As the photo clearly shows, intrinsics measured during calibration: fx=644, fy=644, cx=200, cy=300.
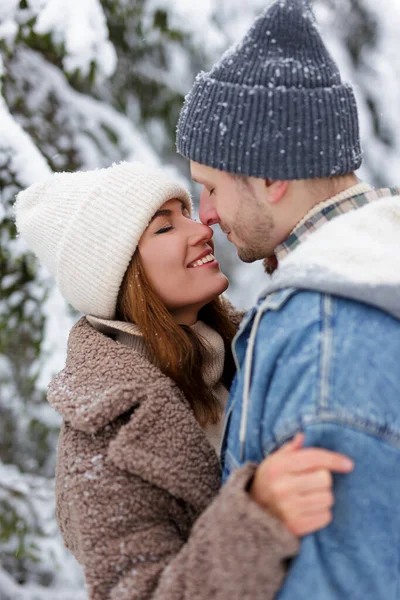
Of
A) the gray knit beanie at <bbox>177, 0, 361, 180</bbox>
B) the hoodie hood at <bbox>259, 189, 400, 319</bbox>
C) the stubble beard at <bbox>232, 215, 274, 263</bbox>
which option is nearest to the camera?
the hoodie hood at <bbox>259, 189, 400, 319</bbox>

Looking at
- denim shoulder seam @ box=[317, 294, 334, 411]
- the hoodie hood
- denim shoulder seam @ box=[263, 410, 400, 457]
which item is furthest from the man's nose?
denim shoulder seam @ box=[263, 410, 400, 457]

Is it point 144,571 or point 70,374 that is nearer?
point 144,571

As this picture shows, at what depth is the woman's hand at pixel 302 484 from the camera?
108 centimetres

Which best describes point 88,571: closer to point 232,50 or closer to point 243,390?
point 243,390

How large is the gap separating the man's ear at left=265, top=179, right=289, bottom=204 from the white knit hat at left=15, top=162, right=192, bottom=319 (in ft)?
1.42

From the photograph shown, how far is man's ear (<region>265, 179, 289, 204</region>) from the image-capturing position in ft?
4.82

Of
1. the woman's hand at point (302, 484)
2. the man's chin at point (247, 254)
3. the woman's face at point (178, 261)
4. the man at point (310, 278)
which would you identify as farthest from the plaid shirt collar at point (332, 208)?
the woman's hand at point (302, 484)

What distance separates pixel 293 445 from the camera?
3.66 ft

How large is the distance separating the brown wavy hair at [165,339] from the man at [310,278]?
→ 296 mm

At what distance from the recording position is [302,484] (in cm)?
109

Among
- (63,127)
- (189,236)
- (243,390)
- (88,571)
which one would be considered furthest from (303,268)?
(63,127)

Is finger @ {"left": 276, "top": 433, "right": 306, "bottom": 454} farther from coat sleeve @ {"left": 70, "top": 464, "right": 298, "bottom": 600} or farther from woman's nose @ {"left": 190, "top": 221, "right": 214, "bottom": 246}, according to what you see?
woman's nose @ {"left": 190, "top": 221, "right": 214, "bottom": 246}

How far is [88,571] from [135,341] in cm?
66

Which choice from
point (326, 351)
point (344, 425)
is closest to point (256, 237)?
point (326, 351)
